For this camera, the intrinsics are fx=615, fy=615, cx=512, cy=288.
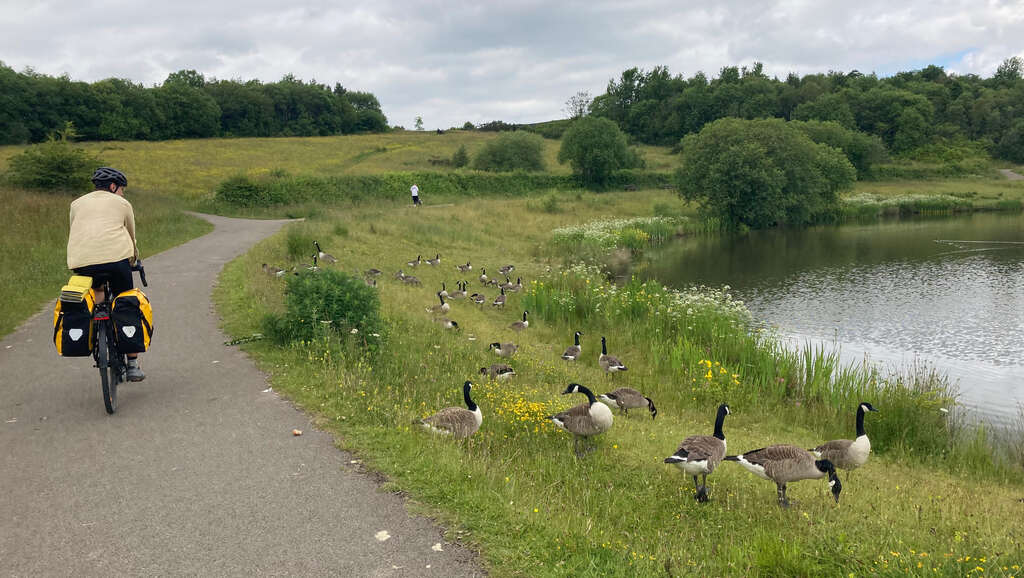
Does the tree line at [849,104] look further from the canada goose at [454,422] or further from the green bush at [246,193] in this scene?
the canada goose at [454,422]

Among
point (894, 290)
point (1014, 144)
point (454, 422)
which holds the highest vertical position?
point (1014, 144)

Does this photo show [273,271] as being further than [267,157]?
No

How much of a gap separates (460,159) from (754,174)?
44318 millimetres

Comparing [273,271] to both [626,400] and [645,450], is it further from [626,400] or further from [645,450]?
[645,450]

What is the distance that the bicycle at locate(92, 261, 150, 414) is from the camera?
318 inches

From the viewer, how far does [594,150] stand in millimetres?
79125

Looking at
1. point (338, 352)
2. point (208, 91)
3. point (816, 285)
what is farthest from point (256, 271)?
point (208, 91)

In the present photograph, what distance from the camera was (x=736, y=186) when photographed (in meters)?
54.2

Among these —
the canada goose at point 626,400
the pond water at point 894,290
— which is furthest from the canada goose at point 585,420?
the pond water at point 894,290

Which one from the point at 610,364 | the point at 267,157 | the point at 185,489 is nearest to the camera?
the point at 185,489

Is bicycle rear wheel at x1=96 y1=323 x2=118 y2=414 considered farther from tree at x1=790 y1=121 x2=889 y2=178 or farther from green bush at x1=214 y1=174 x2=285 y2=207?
tree at x1=790 y1=121 x2=889 y2=178

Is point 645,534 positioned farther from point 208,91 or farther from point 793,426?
point 208,91

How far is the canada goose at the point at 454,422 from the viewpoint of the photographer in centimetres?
797

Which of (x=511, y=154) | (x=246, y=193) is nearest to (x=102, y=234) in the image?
(x=246, y=193)
